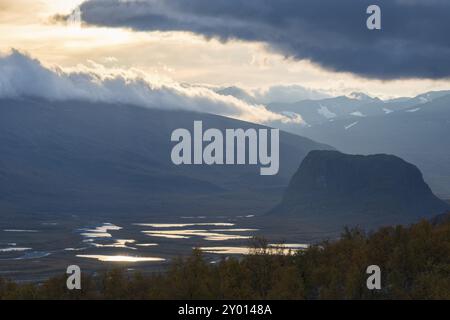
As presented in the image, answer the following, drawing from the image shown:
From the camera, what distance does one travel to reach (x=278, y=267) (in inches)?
4626

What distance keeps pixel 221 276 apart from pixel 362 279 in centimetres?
1816

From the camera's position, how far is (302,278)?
384 feet

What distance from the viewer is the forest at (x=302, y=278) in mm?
106188

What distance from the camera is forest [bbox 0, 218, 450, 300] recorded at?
4181 inches

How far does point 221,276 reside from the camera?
114 m

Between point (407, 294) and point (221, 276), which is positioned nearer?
point (407, 294)
